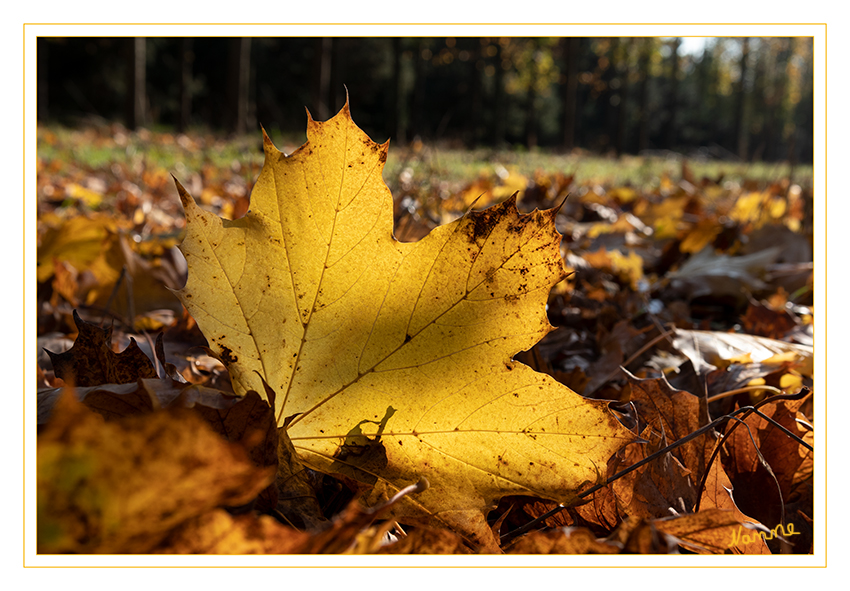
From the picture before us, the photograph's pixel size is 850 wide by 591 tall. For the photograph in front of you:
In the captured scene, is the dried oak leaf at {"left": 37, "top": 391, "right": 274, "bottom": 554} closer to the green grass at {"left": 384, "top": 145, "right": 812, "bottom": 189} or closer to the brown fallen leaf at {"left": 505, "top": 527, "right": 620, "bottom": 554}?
the brown fallen leaf at {"left": 505, "top": 527, "right": 620, "bottom": 554}

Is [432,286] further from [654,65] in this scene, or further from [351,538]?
[654,65]

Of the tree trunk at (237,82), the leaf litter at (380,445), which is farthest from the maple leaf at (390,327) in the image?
the tree trunk at (237,82)

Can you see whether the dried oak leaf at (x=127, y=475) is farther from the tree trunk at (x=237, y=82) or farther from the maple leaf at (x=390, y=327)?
the tree trunk at (x=237, y=82)

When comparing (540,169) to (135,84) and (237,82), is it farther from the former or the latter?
(237,82)

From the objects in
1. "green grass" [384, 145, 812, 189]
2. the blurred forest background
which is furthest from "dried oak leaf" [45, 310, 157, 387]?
the blurred forest background

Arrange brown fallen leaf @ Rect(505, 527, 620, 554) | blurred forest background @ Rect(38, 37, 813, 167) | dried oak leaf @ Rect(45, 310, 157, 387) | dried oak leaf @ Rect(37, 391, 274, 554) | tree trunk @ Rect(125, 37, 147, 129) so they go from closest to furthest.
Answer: dried oak leaf @ Rect(37, 391, 274, 554) → brown fallen leaf @ Rect(505, 527, 620, 554) → dried oak leaf @ Rect(45, 310, 157, 387) → tree trunk @ Rect(125, 37, 147, 129) → blurred forest background @ Rect(38, 37, 813, 167)
